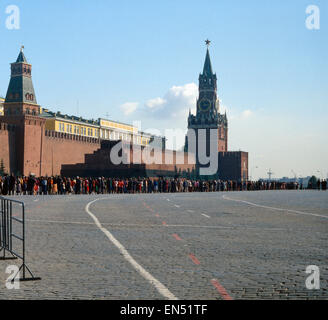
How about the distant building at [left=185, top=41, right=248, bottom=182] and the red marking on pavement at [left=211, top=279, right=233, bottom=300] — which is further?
the distant building at [left=185, top=41, right=248, bottom=182]

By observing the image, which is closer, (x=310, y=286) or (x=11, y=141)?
(x=310, y=286)

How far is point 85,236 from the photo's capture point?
1288 centimetres

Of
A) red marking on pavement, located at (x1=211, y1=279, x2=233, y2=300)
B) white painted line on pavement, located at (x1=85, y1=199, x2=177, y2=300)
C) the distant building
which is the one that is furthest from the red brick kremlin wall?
the distant building

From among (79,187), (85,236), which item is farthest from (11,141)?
(85,236)

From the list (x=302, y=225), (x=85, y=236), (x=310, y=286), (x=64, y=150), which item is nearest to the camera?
(x=310, y=286)

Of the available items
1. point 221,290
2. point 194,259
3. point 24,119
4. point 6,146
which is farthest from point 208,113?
point 221,290

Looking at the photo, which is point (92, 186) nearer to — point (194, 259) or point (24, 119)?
point (194, 259)

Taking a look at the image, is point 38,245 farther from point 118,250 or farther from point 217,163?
point 217,163

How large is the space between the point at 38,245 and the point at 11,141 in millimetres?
80470

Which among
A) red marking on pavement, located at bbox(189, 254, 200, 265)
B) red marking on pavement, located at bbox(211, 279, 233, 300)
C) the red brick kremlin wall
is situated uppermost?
the red brick kremlin wall

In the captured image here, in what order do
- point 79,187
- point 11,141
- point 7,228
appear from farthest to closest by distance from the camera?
point 11,141 → point 79,187 → point 7,228

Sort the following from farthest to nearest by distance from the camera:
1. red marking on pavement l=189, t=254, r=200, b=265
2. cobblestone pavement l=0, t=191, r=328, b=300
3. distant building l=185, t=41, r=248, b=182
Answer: distant building l=185, t=41, r=248, b=182 < red marking on pavement l=189, t=254, r=200, b=265 < cobblestone pavement l=0, t=191, r=328, b=300

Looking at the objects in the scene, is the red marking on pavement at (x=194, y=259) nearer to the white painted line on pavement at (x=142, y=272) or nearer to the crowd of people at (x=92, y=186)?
the white painted line on pavement at (x=142, y=272)

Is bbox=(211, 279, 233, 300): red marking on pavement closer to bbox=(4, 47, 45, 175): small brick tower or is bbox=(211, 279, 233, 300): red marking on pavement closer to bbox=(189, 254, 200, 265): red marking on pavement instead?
bbox=(189, 254, 200, 265): red marking on pavement
